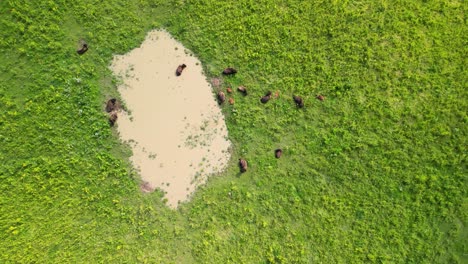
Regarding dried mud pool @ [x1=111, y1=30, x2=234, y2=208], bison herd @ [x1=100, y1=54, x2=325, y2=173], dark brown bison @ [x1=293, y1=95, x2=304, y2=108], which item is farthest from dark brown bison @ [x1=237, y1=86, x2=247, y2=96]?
dark brown bison @ [x1=293, y1=95, x2=304, y2=108]

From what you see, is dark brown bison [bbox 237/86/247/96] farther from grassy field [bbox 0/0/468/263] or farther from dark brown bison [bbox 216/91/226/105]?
dark brown bison [bbox 216/91/226/105]

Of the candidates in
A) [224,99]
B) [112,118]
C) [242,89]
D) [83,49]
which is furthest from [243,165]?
Result: [83,49]

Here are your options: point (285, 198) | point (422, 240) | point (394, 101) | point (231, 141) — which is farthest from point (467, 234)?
point (231, 141)

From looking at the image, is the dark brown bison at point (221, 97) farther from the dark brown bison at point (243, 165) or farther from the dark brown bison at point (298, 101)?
the dark brown bison at point (298, 101)

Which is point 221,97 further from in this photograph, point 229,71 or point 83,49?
point 83,49

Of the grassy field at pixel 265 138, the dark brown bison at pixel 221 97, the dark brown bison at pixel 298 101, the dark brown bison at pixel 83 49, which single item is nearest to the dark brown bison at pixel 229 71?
the grassy field at pixel 265 138
